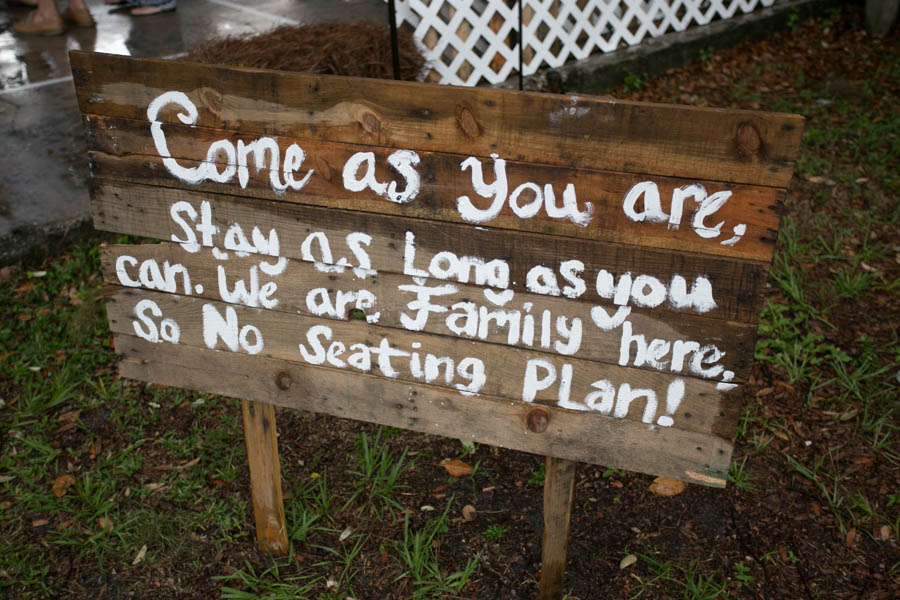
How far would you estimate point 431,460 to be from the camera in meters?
3.08

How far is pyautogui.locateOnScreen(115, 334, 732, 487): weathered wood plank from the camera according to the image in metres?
1.98

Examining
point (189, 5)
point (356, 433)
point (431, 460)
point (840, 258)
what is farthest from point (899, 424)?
point (189, 5)

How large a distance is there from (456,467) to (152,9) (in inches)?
242

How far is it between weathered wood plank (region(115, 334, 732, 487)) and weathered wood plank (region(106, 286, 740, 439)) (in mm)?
31

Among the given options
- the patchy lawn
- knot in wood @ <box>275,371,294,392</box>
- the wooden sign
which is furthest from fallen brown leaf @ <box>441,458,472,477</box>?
knot in wood @ <box>275,371,294,392</box>

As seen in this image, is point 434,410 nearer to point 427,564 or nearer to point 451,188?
point 451,188

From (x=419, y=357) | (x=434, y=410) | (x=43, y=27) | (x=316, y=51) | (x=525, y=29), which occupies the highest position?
(x=316, y=51)

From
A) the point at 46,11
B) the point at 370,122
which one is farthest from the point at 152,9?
the point at 370,122

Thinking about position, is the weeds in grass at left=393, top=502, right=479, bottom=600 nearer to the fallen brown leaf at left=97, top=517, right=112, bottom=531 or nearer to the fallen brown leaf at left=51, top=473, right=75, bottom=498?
the fallen brown leaf at left=97, top=517, right=112, bottom=531

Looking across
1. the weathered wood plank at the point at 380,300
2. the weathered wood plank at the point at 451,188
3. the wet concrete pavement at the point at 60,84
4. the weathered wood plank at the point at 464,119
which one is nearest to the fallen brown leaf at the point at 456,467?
the weathered wood plank at the point at 380,300

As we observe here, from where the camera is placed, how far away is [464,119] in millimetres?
1778

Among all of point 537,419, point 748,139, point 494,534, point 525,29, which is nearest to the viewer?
point 748,139

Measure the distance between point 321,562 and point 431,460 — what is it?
63 centimetres

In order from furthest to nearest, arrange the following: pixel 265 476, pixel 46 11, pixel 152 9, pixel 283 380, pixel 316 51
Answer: pixel 152 9 < pixel 46 11 < pixel 316 51 < pixel 265 476 < pixel 283 380
